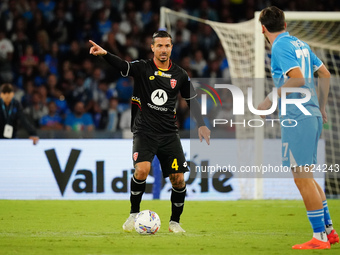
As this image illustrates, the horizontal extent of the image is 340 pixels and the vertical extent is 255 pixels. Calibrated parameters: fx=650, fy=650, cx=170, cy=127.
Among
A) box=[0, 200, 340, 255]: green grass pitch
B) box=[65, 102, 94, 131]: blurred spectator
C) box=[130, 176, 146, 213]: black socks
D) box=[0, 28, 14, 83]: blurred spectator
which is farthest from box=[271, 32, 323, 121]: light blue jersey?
box=[0, 28, 14, 83]: blurred spectator

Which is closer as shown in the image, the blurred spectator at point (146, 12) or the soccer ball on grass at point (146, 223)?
the soccer ball on grass at point (146, 223)

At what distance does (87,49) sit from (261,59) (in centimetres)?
574

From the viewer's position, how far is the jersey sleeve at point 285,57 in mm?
5641

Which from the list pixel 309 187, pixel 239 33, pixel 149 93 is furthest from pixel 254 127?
pixel 309 187

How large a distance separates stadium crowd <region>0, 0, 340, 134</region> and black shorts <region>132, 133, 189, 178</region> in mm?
7037

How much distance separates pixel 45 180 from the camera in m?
11.7

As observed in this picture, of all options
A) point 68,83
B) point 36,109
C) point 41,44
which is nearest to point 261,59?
point 36,109

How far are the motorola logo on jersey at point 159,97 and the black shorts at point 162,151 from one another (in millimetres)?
366

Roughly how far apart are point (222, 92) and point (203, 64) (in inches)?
80.6

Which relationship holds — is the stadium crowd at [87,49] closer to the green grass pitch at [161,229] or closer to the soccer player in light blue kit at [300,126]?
the green grass pitch at [161,229]

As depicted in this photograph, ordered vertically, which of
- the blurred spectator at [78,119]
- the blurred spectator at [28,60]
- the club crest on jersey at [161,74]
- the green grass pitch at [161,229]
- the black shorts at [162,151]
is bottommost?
the green grass pitch at [161,229]

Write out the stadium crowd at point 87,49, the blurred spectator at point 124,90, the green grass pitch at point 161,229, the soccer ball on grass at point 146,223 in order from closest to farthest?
the green grass pitch at point 161,229, the soccer ball on grass at point 146,223, the stadium crowd at point 87,49, the blurred spectator at point 124,90

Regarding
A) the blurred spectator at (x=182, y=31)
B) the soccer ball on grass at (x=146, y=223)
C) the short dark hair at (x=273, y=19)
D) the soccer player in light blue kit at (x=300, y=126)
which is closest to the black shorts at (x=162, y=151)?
the soccer ball on grass at (x=146, y=223)

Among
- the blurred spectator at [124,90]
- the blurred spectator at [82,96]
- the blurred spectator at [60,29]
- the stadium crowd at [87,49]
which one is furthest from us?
the blurred spectator at [60,29]
